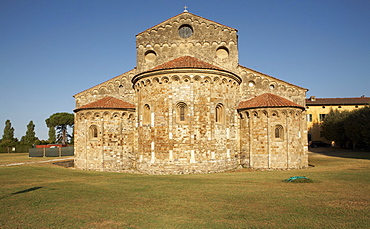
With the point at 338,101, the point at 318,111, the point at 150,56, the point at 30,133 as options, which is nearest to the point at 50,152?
the point at 150,56

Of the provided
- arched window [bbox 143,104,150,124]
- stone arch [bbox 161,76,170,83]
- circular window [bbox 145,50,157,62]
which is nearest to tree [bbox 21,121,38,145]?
circular window [bbox 145,50,157,62]

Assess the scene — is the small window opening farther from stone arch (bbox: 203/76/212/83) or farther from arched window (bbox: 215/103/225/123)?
arched window (bbox: 215/103/225/123)

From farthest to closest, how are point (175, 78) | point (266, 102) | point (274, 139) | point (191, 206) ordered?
point (266, 102), point (274, 139), point (175, 78), point (191, 206)

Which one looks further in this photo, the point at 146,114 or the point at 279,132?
the point at 279,132

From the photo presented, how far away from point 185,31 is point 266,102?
9392 mm

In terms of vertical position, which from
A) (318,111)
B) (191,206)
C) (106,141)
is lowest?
(191,206)

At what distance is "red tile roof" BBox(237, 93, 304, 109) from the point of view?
2142cm

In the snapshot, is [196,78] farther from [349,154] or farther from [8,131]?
[8,131]

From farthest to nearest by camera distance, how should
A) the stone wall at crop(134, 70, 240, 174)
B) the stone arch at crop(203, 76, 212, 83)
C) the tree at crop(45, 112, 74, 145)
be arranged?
the tree at crop(45, 112, 74, 145), the stone arch at crop(203, 76, 212, 83), the stone wall at crop(134, 70, 240, 174)

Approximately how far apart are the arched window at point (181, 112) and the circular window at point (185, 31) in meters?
7.18

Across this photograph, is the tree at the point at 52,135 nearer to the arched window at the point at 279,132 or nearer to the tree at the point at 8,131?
the tree at the point at 8,131

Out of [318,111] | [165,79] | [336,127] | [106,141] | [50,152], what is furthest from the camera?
[318,111]

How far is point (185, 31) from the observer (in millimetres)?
23500

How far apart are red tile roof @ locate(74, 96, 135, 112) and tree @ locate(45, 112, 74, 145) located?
52714mm
